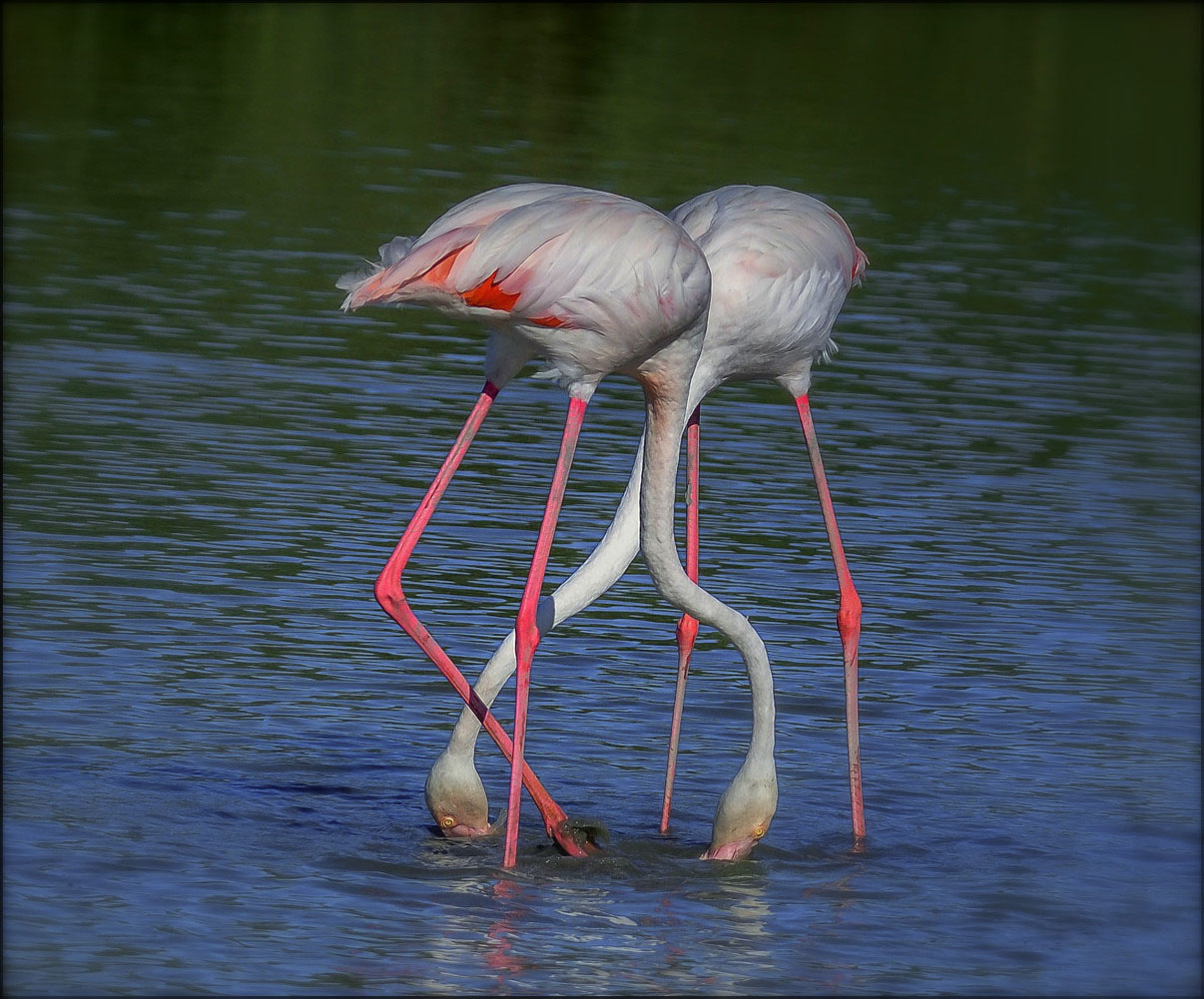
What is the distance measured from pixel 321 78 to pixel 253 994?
1918cm

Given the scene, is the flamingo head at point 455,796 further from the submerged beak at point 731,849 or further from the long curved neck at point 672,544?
the long curved neck at point 672,544

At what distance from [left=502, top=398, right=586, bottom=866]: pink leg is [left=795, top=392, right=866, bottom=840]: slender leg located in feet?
2.85

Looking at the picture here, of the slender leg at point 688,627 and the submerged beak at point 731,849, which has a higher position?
the slender leg at point 688,627

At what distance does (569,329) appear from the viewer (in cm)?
594

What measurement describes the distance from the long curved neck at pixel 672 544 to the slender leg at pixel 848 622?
334 mm

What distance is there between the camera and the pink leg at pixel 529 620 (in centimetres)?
600

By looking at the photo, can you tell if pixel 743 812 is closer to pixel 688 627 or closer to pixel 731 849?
pixel 731 849

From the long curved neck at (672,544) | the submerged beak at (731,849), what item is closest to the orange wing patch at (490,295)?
the long curved neck at (672,544)

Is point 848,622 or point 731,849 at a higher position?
point 848,622

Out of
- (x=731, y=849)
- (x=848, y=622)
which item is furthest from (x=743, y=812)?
(x=848, y=622)

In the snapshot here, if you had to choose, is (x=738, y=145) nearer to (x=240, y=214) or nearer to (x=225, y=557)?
(x=240, y=214)

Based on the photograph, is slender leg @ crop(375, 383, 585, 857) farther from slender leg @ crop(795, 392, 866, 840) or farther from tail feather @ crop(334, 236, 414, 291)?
slender leg @ crop(795, 392, 866, 840)

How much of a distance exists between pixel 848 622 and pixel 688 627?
0.51 metres

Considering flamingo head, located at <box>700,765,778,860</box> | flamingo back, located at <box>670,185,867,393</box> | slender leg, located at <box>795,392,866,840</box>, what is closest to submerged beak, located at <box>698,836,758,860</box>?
flamingo head, located at <box>700,765,778,860</box>
